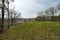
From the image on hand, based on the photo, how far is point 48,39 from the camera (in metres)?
17.8

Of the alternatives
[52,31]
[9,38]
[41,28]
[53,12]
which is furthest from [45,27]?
[53,12]

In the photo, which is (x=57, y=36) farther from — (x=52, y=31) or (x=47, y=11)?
(x=47, y=11)

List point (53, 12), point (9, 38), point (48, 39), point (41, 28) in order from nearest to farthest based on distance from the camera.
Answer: point (48, 39) < point (9, 38) < point (41, 28) < point (53, 12)

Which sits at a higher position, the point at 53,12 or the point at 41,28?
the point at 53,12

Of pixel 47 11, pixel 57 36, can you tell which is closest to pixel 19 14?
pixel 47 11

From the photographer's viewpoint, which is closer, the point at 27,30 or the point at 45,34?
the point at 45,34

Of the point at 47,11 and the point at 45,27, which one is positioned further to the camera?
the point at 47,11

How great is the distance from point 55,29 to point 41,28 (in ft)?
7.48

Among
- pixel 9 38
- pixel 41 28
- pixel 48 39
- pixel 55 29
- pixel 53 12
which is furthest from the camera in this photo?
pixel 53 12

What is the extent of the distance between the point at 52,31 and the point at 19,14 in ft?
115

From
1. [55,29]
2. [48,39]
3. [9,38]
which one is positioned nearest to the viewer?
[48,39]

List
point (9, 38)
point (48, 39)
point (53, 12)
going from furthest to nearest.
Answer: point (53, 12)
point (9, 38)
point (48, 39)

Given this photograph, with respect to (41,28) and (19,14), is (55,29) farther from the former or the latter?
(19,14)

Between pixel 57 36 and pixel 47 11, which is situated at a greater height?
pixel 47 11
